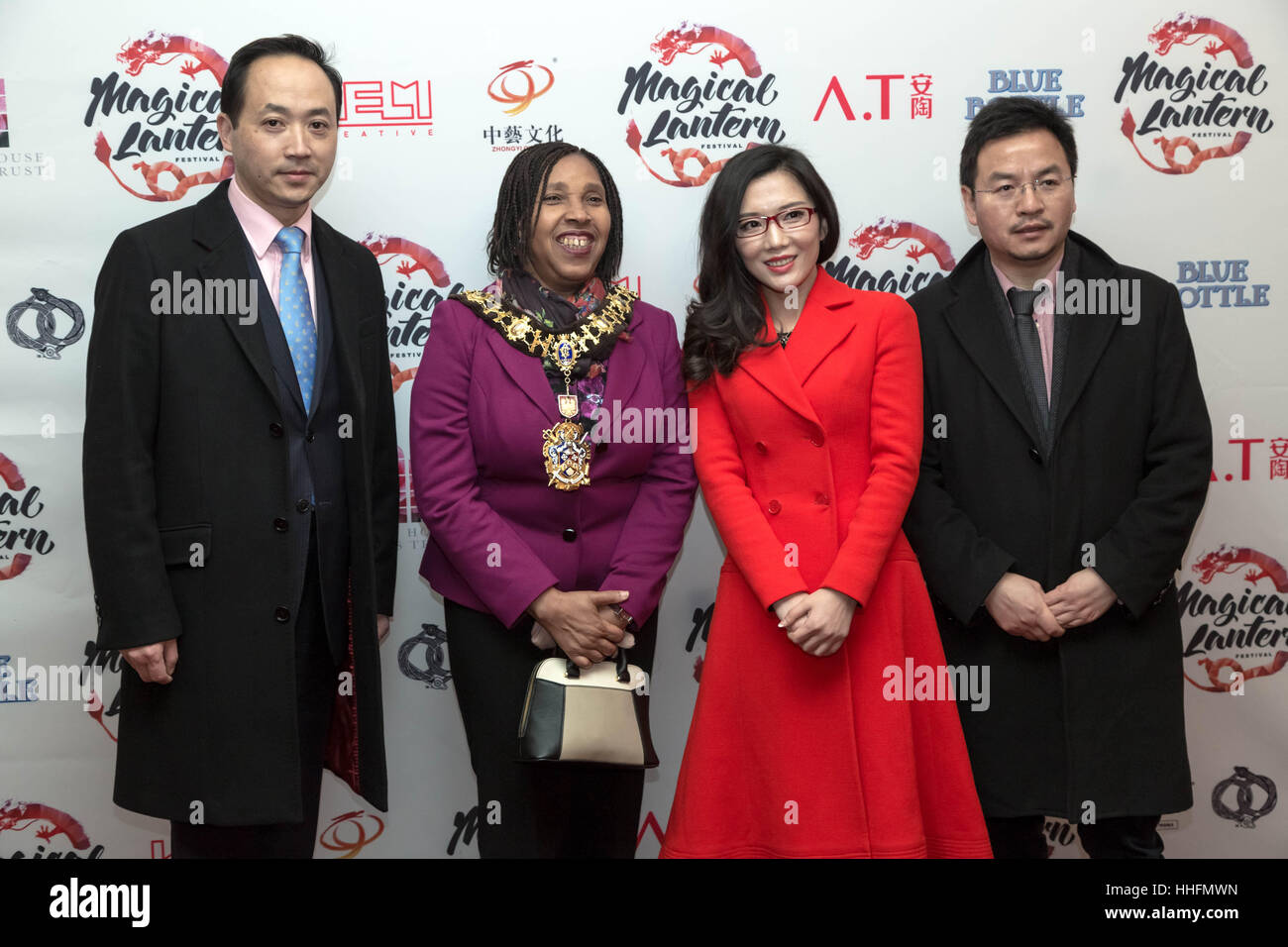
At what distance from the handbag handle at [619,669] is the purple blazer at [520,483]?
0.33 feet

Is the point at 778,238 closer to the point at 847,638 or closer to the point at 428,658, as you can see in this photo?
the point at 847,638

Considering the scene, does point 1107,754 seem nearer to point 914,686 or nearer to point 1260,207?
point 914,686

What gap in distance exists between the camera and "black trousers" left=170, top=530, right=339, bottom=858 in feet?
8.29

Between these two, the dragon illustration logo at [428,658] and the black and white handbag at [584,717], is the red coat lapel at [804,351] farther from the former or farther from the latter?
the dragon illustration logo at [428,658]

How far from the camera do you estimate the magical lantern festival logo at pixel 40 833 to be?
333cm

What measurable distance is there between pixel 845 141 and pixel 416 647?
204 cm

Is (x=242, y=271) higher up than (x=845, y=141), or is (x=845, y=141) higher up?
(x=845, y=141)

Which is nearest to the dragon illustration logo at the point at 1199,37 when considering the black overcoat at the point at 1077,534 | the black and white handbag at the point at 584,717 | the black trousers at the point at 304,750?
the black overcoat at the point at 1077,534

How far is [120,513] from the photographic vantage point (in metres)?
2.36

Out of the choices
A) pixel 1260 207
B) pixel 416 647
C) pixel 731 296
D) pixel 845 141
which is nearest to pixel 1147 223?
pixel 1260 207

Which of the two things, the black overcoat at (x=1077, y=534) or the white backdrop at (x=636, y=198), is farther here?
the white backdrop at (x=636, y=198)

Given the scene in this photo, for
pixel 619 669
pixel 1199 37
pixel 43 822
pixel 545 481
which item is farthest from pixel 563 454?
pixel 1199 37

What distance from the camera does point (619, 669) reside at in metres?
2.57

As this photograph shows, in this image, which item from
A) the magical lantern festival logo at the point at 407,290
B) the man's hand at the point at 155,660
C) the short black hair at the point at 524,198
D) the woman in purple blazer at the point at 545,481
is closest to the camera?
the man's hand at the point at 155,660
